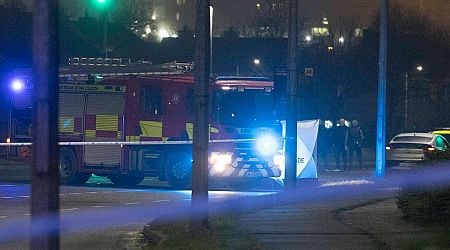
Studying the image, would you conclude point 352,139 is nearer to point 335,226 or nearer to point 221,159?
point 221,159

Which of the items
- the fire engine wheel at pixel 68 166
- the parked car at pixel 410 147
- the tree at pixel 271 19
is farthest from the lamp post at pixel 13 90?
the tree at pixel 271 19

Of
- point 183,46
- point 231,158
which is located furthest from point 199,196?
point 183,46

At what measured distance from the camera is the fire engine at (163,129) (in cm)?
2125

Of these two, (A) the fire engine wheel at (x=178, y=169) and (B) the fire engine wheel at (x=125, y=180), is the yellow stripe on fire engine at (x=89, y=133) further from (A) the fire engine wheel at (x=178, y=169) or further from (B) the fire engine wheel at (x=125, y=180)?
(A) the fire engine wheel at (x=178, y=169)

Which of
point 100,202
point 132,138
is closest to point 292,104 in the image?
point 100,202

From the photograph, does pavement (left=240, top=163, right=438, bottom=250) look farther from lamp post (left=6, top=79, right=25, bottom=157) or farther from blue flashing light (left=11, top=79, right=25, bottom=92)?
blue flashing light (left=11, top=79, right=25, bottom=92)

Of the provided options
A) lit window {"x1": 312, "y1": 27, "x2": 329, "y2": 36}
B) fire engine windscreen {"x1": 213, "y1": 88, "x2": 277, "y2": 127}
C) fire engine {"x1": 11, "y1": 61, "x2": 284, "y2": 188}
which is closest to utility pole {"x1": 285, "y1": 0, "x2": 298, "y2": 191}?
fire engine {"x1": 11, "y1": 61, "x2": 284, "y2": 188}

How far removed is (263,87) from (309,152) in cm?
205

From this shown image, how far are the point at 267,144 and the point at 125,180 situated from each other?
4.36 meters

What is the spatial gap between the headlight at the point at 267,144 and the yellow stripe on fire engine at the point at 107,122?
3.53 meters

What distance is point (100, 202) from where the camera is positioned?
17641 millimetres

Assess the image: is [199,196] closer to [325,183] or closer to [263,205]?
[263,205]

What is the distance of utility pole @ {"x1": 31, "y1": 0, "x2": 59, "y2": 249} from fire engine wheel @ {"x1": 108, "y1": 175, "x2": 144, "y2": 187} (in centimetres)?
1652

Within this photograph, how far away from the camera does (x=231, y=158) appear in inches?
835
